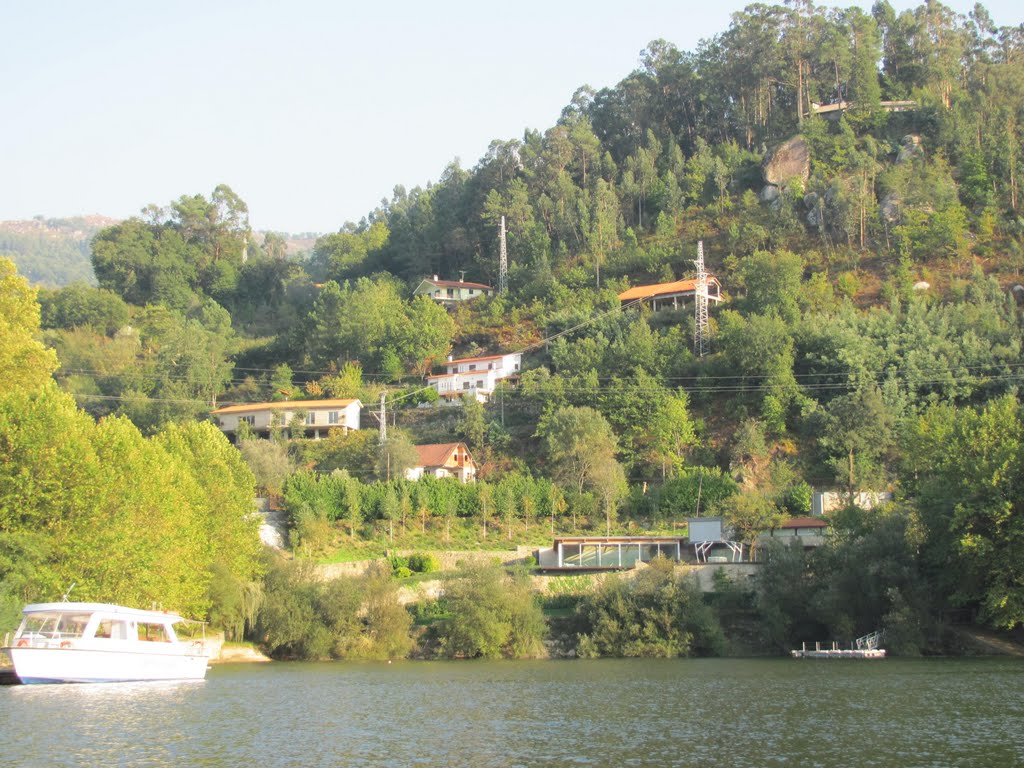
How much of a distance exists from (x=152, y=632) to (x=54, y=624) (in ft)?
20.4

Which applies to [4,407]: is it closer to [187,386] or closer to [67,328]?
[187,386]

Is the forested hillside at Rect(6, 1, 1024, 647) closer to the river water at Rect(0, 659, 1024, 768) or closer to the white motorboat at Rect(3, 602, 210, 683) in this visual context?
the river water at Rect(0, 659, 1024, 768)

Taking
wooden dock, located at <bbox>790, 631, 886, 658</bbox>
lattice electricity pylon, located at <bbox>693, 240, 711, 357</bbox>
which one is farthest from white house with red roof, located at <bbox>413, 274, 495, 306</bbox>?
wooden dock, located at <bbox>790, 631, 886, 658</bbox>

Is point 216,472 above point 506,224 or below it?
below

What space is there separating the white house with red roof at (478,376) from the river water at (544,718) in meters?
46.0

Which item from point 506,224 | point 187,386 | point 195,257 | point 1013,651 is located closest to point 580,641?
point 1013,651

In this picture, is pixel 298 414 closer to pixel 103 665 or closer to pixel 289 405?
pixel 289 405

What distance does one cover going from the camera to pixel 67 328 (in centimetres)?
10938

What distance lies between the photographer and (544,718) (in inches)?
1242

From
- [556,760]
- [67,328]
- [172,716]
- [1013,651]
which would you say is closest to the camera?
[556,760]

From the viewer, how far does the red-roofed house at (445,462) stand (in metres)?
73.8

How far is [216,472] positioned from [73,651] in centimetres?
1721

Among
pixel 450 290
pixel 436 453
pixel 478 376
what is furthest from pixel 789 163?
pixel 436 453

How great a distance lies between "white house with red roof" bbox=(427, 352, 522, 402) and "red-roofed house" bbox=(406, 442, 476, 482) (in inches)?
465
